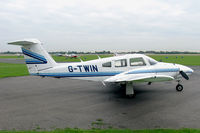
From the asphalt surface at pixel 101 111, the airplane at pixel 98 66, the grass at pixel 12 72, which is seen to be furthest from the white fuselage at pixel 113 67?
the grass at pixel 12 72

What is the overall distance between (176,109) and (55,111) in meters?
4.93

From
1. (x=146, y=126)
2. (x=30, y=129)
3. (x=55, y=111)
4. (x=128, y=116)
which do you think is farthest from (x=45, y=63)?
(x=146, y=126)

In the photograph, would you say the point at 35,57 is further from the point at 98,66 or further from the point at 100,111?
the point at 100,111

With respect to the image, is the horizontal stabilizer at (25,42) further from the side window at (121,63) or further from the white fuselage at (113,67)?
the side window at (121,63)

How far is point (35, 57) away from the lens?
9523 millimetres

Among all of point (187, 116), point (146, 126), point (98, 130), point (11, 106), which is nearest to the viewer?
point (98, 130)

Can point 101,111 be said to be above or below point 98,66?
below

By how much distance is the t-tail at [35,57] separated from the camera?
30.5ft

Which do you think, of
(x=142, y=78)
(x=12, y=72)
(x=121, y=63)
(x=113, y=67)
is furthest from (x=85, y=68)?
(x=12, y=72)

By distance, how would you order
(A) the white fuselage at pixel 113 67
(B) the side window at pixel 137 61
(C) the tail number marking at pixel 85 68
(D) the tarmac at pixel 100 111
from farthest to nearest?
(C) the tail number marking at pixel 85 68 < (B) the side window at pixel 137 61 < (A) the white fuselage at pixel 113 67 < (D) the tarmac at pixel 100 111

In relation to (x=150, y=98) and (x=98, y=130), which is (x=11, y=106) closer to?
(x=98, y=130)

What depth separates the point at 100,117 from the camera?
567 centimetres

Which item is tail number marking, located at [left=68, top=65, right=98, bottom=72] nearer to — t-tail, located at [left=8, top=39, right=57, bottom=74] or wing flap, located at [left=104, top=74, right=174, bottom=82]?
t-tail, located at [left=8, top=39, right=57, bottom=74]

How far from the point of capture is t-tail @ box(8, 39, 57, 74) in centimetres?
930
